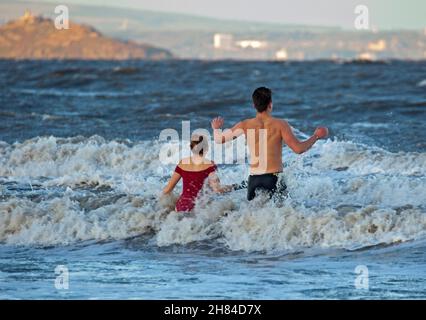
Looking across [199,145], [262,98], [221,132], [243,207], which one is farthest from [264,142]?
[243,207]

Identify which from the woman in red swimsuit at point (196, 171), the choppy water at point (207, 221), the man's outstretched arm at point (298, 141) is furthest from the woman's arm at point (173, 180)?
the man's outstretched arm at point (298, 141)

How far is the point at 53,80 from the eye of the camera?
43781mm

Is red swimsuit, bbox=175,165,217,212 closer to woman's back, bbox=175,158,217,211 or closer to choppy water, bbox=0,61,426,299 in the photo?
woman's back, bbox=175,158,217,211

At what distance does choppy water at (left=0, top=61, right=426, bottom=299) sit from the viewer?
9.59m

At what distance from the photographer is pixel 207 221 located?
39.8 feet

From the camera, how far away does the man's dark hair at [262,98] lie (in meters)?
10.5

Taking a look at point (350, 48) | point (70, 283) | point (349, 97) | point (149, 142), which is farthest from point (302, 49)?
point (70, 283)

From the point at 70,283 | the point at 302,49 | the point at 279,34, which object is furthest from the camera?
the point at 279,34

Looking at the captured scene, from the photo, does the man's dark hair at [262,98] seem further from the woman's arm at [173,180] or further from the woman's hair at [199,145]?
the woman's arm at [173,180]

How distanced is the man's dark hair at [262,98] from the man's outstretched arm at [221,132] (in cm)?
29

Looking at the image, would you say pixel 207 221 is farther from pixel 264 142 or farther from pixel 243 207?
pixel 264 142

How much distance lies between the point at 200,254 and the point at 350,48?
174833 mm

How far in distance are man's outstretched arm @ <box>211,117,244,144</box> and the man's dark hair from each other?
0.29 meters
